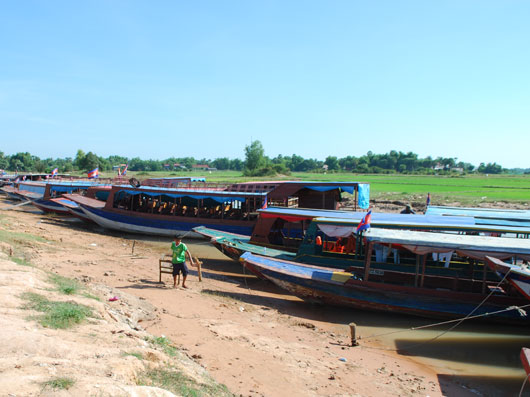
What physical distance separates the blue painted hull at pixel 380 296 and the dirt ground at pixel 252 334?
682 millimetres

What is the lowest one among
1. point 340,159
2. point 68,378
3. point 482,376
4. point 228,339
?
Answer: point 482,376

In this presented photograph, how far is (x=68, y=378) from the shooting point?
402 centimetres

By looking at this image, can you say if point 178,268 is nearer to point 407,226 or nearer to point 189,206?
point 407,226

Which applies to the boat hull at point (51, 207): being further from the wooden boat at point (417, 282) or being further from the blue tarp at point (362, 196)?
the wooden boat at point (417, 282)

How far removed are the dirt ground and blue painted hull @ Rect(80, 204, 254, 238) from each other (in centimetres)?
504

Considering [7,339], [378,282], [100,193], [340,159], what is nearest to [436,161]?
[340,159]

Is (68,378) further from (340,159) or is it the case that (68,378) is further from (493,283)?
(340,159)

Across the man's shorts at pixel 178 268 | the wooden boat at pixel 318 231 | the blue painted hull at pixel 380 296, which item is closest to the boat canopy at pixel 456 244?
the wooden boat at pixel 318 231

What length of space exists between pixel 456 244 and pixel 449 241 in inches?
10.5

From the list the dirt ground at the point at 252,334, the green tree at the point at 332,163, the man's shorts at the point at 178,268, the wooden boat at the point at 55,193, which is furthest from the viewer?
the green tree at the point at 332,163

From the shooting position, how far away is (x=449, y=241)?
32.7ft

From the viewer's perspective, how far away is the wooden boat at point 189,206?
19844mm

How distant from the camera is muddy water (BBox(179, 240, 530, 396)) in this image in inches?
312

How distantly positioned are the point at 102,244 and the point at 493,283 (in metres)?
15.8
